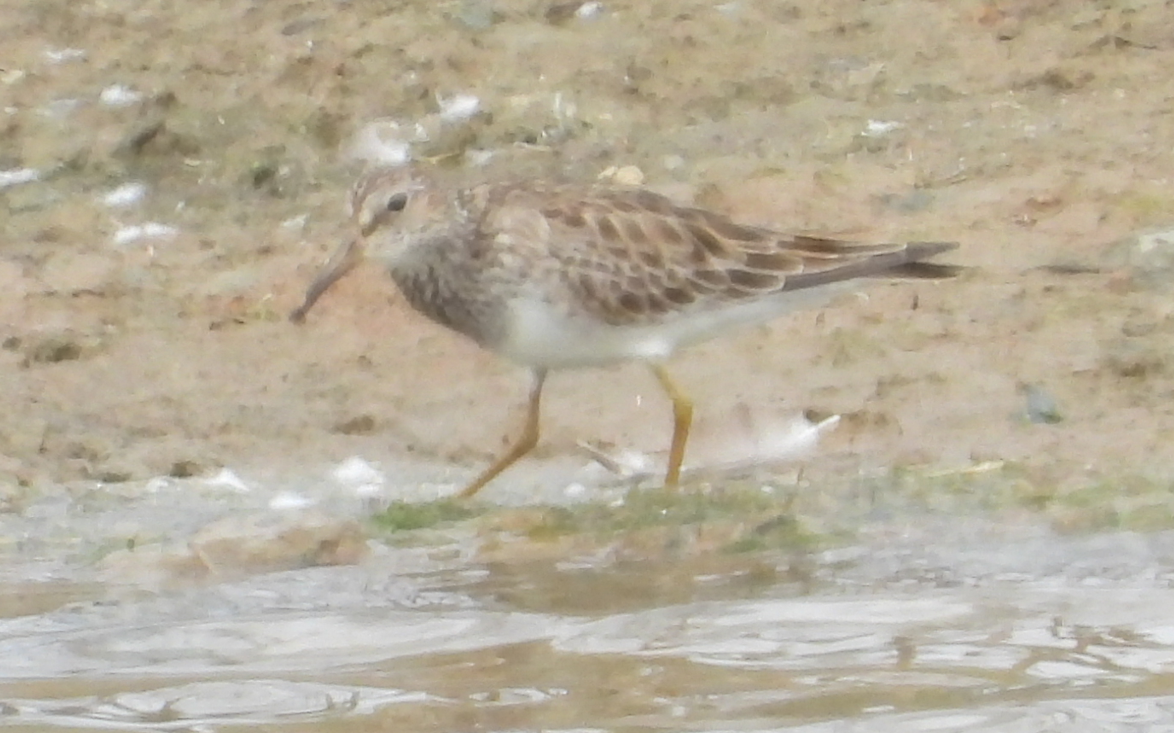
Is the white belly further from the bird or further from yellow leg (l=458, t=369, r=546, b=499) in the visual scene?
yellow leg (l=458, t=369, r=546, b=499)

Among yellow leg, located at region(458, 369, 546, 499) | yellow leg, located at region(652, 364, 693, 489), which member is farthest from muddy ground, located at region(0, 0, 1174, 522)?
yellow leg, located at region(652, 364, 693, 489)

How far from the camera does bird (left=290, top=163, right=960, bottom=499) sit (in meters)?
5.64

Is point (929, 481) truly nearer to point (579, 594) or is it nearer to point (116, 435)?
point (579, 594)

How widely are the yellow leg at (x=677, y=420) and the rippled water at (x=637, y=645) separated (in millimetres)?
1158

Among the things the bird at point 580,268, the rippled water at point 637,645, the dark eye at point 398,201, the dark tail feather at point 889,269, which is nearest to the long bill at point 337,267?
the bird at point 580,268

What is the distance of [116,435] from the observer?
6.32m

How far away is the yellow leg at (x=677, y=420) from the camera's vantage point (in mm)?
5654

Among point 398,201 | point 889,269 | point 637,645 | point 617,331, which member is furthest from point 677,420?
point 637,645

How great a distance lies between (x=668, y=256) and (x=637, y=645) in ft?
7.00

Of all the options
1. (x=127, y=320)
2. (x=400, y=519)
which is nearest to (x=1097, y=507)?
(x=400, y=519)

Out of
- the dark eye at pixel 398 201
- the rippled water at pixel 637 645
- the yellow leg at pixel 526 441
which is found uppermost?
the dark eye at pixel 398 201

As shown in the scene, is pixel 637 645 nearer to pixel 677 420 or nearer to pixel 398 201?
pixel 677 420

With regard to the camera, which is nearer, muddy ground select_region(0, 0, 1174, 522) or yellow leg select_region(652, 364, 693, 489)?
yellow leg select_region(652, 364, 693, 489)

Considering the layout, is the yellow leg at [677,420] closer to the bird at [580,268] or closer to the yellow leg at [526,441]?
the bird at [580,268]
